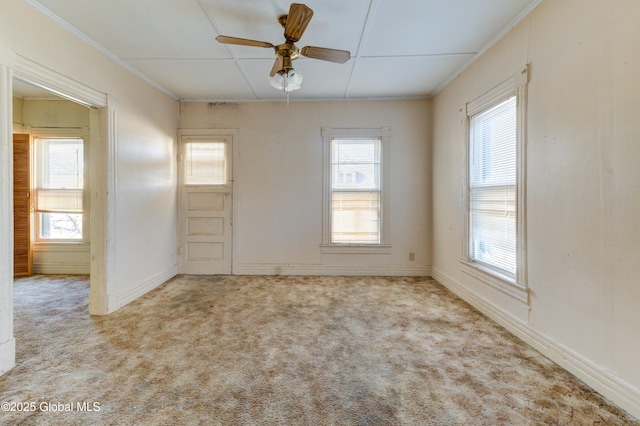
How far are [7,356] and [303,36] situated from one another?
3346 millimetres

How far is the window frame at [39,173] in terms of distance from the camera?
410cm

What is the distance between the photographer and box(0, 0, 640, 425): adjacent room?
61.2 inches

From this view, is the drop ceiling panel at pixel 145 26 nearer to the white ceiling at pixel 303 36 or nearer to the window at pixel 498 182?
the white ceiling at pixel 303 36

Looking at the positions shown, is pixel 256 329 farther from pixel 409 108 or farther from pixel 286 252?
pixel 409 108

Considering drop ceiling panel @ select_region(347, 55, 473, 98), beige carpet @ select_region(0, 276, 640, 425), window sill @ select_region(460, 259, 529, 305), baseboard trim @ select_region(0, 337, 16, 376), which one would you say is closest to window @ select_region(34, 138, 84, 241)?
beige carpet @ select_region(0, 276, 640, 425)

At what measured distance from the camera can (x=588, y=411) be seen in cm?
145

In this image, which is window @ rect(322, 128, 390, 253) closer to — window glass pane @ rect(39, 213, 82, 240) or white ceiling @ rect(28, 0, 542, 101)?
white ceiling @ rect(28, 0, 542, 101)

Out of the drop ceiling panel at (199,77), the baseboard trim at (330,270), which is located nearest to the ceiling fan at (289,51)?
the drop ceiling panel at (199,77)

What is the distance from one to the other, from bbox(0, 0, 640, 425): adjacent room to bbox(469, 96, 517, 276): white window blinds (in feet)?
0.08

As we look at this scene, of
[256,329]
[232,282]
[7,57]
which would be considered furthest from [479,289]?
[7,57]

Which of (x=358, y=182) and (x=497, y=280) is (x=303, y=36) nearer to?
(x=358, y=182)

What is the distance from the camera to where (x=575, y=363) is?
1753 mm

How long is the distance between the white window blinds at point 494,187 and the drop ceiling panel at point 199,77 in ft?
9.35

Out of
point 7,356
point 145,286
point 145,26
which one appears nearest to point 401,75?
point 145,26
